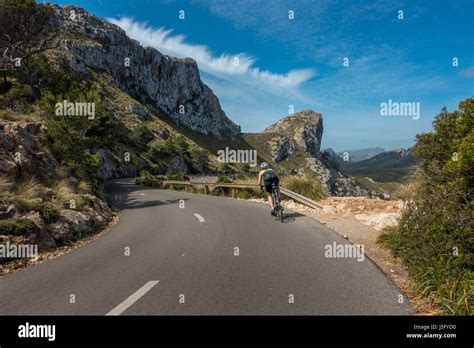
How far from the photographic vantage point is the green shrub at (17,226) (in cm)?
729

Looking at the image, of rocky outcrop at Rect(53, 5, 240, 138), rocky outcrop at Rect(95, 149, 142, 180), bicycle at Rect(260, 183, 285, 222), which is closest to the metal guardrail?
bicycle at Rect(260, 183, 285, 222)

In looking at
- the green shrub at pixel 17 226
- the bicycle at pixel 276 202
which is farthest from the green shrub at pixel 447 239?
the green shrub at pixel 17 226

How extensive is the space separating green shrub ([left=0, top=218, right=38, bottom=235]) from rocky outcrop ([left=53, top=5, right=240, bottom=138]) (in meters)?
98.7

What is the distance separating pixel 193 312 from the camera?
3812 millimetres

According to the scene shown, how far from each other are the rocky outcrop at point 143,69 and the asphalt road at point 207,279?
100612 mm

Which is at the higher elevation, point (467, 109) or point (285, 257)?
point (467, 109)

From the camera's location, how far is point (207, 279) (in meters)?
5.00

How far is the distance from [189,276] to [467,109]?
6374mm

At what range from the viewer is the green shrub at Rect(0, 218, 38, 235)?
7.29 meters

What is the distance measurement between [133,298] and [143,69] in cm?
14367

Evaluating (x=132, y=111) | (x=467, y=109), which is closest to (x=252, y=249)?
(x=467, y=109)

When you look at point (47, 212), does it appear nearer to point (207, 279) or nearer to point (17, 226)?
point (17, 226)

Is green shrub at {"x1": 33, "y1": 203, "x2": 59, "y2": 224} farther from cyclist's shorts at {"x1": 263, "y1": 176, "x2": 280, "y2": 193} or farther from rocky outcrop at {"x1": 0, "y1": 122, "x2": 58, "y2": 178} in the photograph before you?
cyclist's shorts at {"x1": 263, "y1": 176, "x2": 280, "y2": 193}

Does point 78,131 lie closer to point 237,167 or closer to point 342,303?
point 342,303
